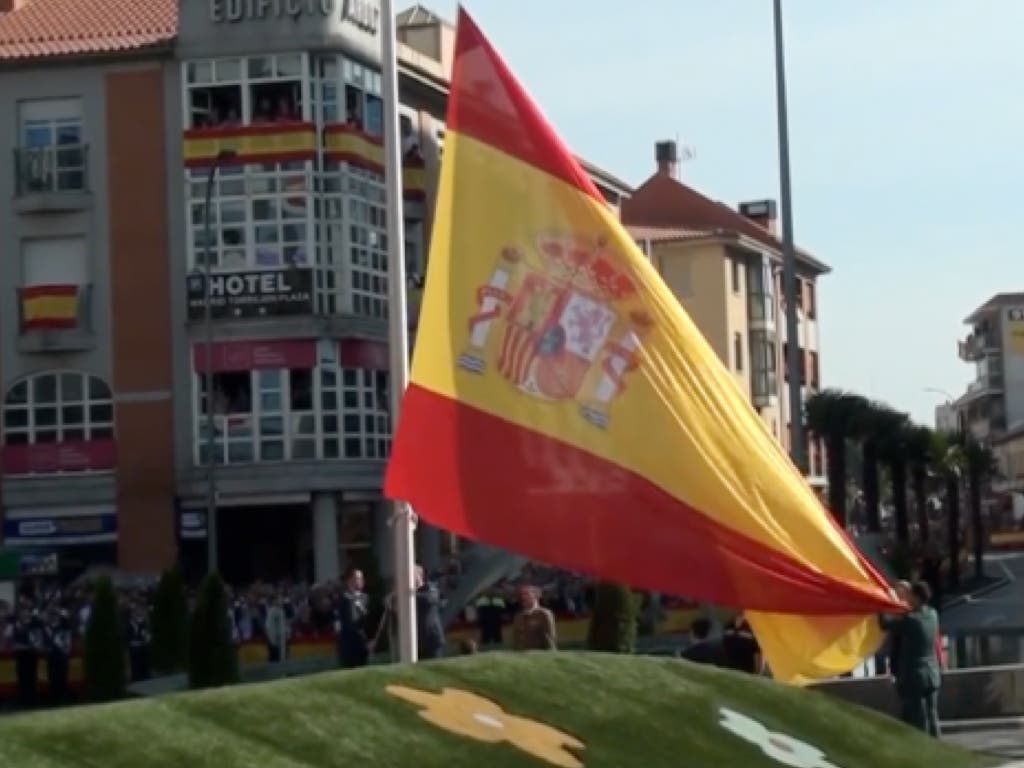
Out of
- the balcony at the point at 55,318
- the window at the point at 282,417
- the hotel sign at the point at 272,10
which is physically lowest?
the window at the point at 282,417

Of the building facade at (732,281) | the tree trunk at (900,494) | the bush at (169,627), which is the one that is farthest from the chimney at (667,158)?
the bush at (169,627)

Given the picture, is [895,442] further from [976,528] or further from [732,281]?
[732,281]

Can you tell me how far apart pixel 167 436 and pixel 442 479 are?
139ft

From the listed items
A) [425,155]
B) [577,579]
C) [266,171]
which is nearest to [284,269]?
[266,171]

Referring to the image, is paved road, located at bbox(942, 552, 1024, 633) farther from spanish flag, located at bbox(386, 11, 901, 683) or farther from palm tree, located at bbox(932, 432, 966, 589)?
spanish flag, located at bbox(386, 11, 901, 683)

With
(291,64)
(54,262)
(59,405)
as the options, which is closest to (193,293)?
(54,262)

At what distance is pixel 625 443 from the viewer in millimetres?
15125

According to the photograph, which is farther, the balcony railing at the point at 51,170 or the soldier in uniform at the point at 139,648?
the balcony railing at the point at 51,170

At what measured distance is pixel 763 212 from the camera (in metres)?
109

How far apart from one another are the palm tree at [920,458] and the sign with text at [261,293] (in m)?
19.7

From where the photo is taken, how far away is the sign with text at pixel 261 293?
55.9m

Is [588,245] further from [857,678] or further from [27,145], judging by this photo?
[27,145]

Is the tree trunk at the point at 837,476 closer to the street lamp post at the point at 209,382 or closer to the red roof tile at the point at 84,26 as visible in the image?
the street lamp post at the point at 209,382

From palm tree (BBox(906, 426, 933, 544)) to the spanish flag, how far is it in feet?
176
